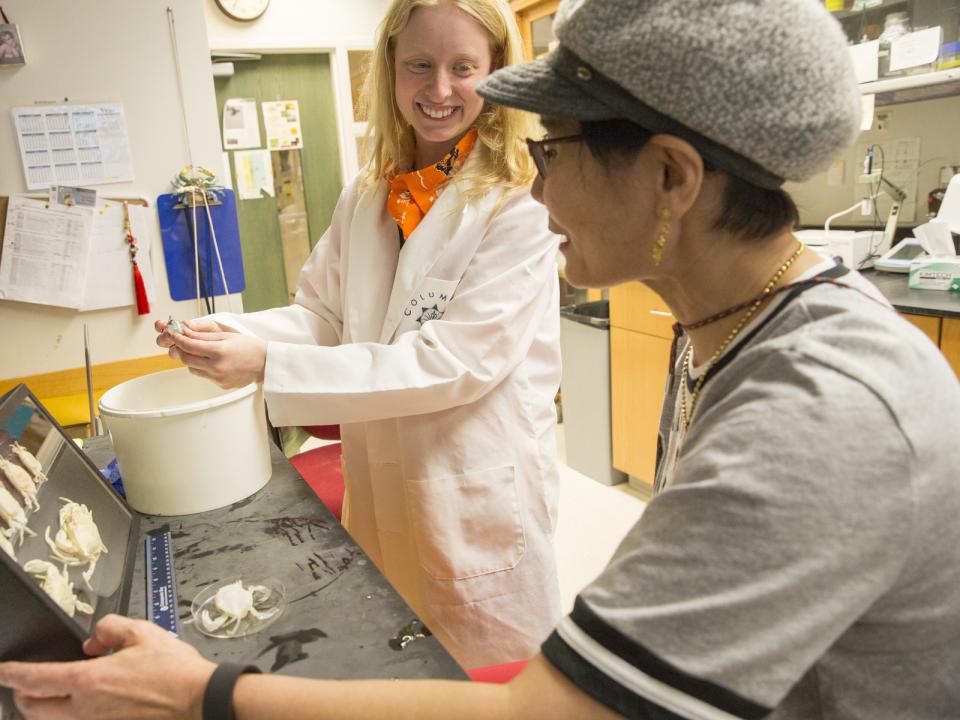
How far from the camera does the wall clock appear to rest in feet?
13.1

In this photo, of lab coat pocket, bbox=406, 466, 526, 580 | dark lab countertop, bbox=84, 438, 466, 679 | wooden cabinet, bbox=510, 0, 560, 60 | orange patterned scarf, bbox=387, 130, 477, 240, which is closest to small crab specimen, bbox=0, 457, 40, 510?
dark lab countertop, bbox=84, 438, 466, 679

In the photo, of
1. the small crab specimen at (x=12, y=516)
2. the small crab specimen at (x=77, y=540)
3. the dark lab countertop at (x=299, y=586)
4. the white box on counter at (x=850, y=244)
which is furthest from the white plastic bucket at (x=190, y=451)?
the white box on counter at (x=850, y=244)

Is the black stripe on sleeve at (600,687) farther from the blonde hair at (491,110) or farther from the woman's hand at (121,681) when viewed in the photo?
the blonde hair at (491,110)

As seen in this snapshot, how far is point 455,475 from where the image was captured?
4.06ft

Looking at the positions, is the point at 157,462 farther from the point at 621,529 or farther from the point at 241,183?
the point at 241,183

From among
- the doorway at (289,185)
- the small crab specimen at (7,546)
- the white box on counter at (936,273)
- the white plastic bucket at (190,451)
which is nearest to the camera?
the small crab specimen at (7,546)

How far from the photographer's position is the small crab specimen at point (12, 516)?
33.3 inches

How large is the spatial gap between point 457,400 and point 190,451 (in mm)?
438

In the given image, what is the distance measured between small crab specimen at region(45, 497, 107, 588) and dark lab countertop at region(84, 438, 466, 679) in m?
0.08

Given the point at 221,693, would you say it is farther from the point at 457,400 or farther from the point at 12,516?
the point at 457,400

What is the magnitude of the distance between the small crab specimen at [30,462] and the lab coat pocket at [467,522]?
0.55 metres

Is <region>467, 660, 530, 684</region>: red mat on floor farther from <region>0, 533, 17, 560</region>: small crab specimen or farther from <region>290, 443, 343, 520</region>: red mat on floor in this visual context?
<region>290, 443, 343, 520</region>: red mat on floor

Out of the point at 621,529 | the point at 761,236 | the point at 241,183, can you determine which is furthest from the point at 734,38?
the point at 241,183

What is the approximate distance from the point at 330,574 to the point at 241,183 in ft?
12.4
